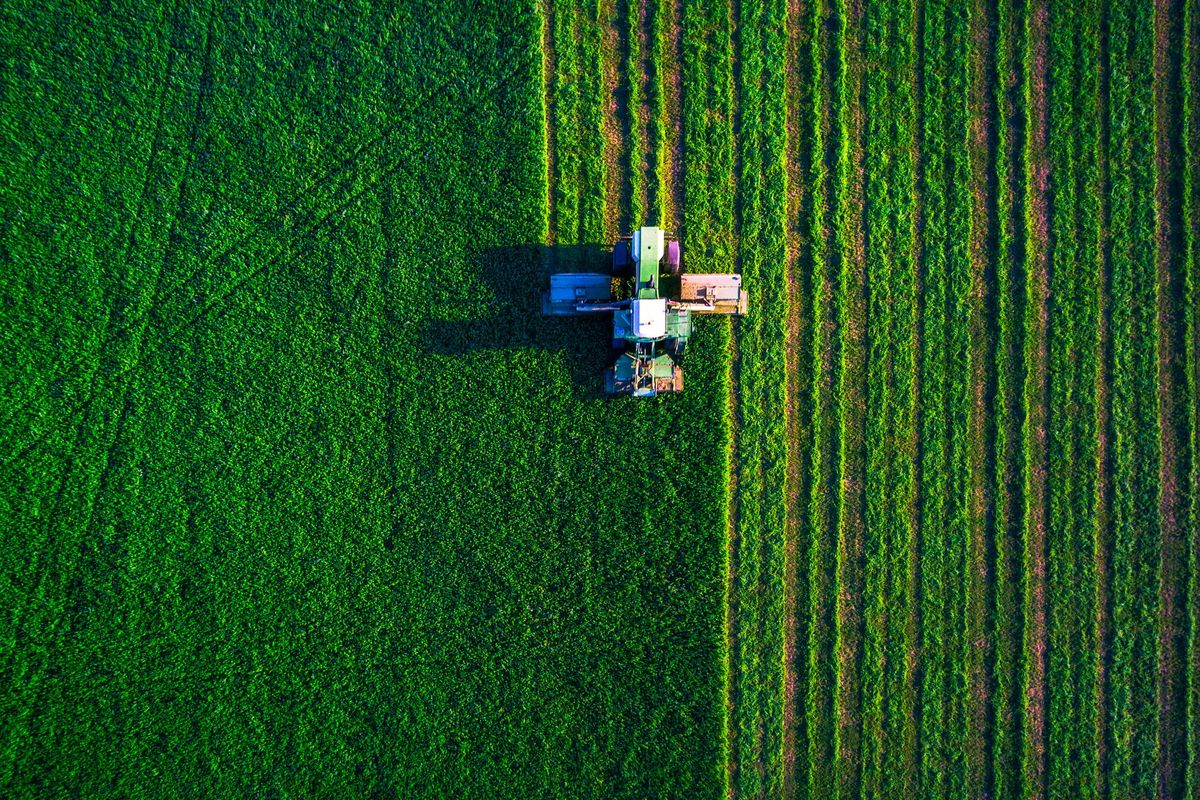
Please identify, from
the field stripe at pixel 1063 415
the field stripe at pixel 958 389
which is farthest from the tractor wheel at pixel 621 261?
the field stripe at pixel 1063 415

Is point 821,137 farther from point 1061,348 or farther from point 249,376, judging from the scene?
point 249,376

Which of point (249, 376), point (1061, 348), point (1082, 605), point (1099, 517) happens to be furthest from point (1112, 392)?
point (249, 376)

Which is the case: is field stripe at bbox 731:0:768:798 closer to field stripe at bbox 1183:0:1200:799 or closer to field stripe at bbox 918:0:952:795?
field stripe at bbox 918:0:952:795

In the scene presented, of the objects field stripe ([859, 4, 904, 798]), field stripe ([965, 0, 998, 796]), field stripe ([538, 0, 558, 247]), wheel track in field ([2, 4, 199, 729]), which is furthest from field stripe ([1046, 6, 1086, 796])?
wheel track in field ([2, 4, 199, 729])

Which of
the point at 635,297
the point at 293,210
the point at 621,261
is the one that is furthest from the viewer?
the point at 293,210

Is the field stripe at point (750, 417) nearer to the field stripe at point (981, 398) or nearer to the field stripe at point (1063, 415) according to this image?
the field stripe at point (981, 398)

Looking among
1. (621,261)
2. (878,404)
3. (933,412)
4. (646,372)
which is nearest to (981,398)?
(933,412)

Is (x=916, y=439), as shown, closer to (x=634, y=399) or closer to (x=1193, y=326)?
(x=634, y=399)
